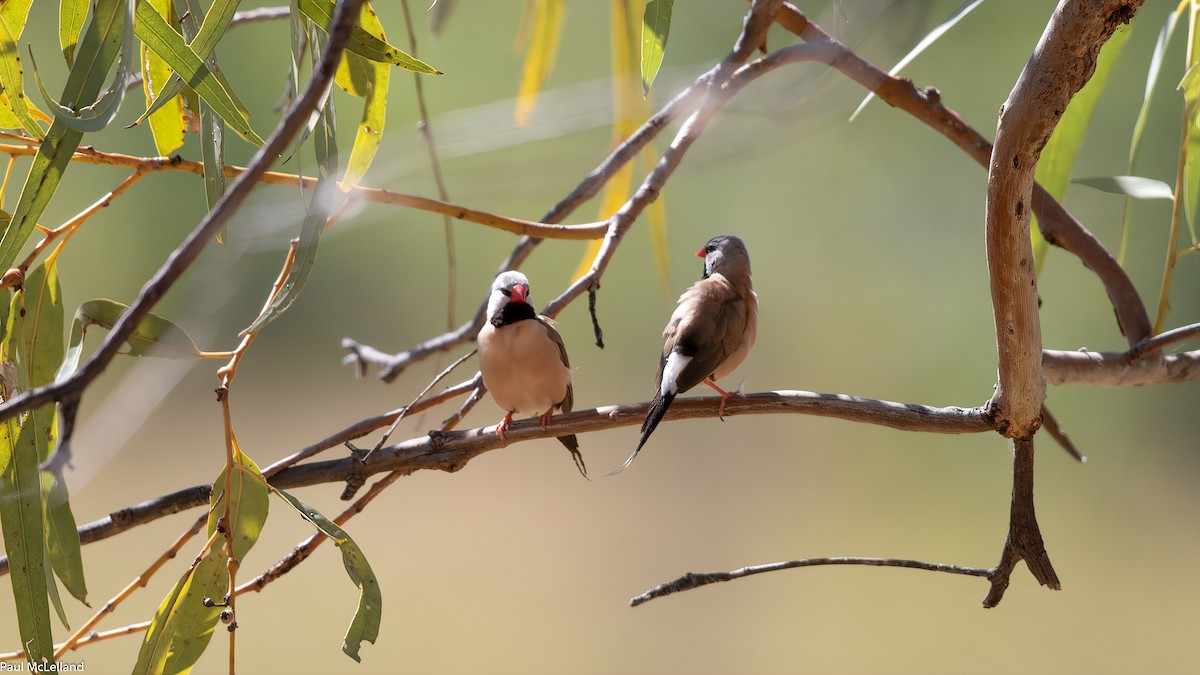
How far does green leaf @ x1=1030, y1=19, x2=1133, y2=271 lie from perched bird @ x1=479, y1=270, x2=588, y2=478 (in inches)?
18.9

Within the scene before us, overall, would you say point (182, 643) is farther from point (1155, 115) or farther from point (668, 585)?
point (1155, 115)

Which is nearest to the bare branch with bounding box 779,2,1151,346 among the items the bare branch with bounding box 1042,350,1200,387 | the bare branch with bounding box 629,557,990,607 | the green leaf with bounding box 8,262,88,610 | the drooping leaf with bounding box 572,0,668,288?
the bare branch with bounding box 1042,350,1200,387

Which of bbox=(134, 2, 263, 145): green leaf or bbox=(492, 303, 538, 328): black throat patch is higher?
bbox=(134, 2, 263, 145): green leaf

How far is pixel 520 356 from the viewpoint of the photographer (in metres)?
0.94

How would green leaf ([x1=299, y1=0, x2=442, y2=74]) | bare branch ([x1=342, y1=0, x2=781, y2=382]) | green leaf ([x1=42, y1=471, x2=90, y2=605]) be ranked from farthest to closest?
bare branch ([x1=342, y1=0, x2=781, y2=382]), green leaf ([x1=42, y1=471, x2=90, y2=605]), green leaf ([x1=299, y1=0, x2=442, y2=74])

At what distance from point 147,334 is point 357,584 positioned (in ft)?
0.75

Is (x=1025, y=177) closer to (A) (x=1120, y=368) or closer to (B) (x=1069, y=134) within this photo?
(A) (x=1120, y=368)

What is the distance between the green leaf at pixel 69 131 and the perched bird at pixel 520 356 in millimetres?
423

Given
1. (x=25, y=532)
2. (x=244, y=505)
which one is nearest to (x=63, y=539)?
(x=25, y=532)

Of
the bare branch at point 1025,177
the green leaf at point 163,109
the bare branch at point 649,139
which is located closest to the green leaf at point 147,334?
the green leaf at point 163,109

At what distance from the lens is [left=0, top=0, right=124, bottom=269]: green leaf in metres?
0.58

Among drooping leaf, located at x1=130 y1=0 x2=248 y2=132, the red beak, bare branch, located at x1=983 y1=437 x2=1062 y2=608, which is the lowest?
bare branch, located at x1=983 y1=437 x2=1062 y2=608

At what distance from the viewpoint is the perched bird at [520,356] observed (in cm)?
93

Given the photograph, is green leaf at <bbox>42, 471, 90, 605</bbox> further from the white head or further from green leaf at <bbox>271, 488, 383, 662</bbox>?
the white head
